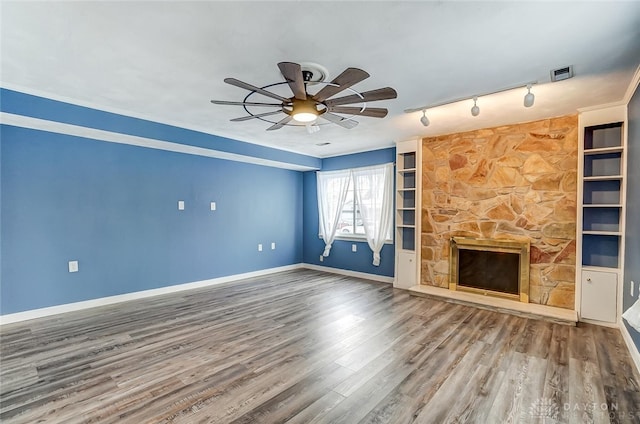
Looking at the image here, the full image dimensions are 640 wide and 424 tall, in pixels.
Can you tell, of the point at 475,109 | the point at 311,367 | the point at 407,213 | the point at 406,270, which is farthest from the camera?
the point at 407,213

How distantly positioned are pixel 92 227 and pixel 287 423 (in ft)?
12.6

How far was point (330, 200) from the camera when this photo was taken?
6617 mm

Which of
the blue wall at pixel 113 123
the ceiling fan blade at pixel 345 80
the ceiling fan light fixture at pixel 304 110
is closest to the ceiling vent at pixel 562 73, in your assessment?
the ceiling fan blade at pixel 345 80

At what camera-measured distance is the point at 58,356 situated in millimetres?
2725

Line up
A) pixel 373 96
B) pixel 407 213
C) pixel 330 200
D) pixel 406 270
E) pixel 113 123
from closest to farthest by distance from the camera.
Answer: pixel 373 96, pixel 113 123, pixel 406 270, pixel 407 213, pixel 330 200

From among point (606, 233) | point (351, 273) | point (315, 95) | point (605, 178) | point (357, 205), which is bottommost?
point (351, 273)

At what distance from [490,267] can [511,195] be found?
43.1 inches

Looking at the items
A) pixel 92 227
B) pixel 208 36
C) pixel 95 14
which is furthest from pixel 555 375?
pixel 92 227

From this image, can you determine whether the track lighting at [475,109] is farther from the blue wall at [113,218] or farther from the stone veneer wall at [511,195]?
the blue wall at [113,218]

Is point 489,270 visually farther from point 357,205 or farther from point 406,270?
point 357,205

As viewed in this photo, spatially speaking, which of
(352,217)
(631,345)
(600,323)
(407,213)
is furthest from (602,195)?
(352,217)

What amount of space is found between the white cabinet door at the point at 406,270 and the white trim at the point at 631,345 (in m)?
2.48

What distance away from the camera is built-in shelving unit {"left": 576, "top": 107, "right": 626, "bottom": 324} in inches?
137

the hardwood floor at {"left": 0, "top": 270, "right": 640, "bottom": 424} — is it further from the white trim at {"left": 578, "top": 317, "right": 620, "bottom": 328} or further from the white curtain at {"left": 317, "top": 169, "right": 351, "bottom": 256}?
the white curtain at {"left": 317, "top": 169, "right": 351, "bottom": 256}
